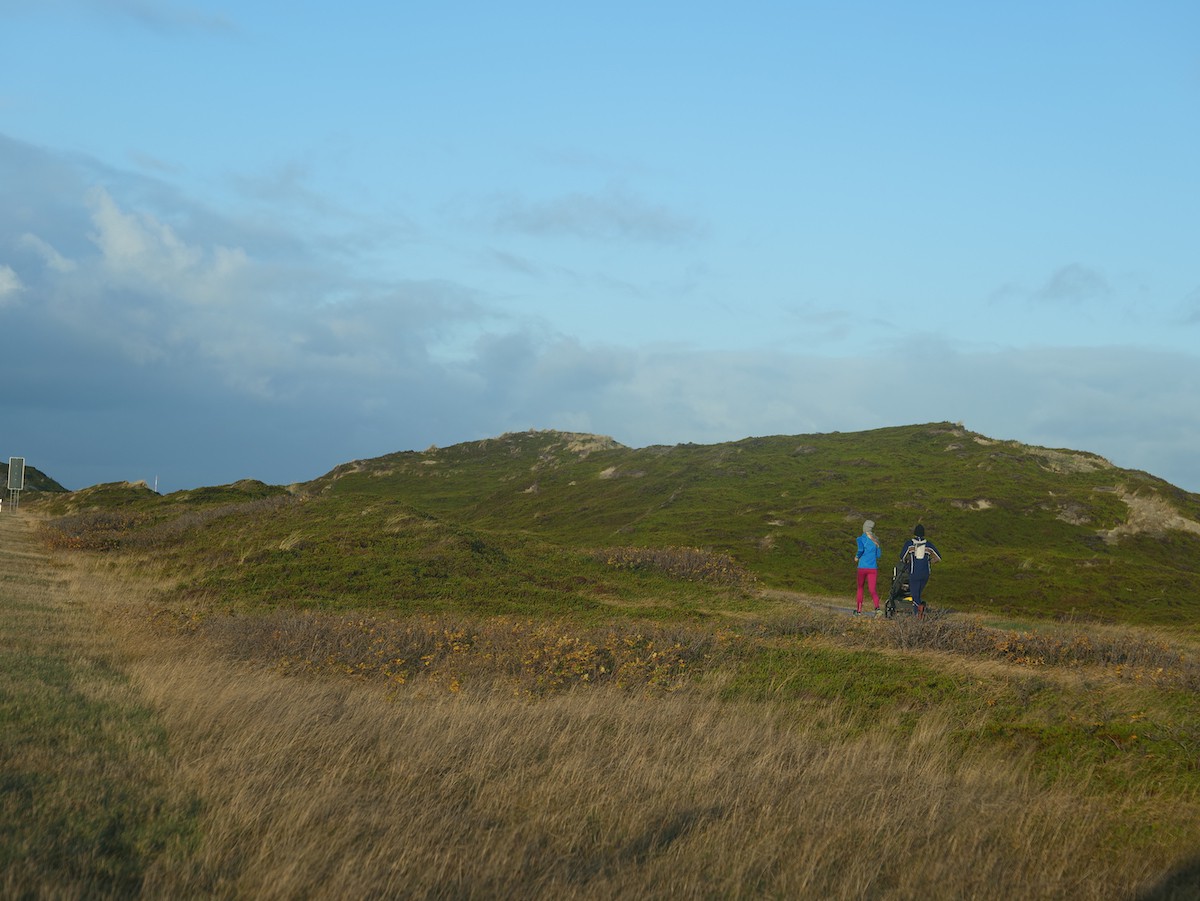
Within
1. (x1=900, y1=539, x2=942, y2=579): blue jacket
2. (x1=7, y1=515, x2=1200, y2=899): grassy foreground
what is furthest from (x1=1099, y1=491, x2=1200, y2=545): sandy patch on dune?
(x1=7, y1=515, x2=1200, y2=899): grassy foreground

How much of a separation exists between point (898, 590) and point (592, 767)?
1621 cm

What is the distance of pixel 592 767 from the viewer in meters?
8.79

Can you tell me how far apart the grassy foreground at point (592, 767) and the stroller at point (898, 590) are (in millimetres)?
5341

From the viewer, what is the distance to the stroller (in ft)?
74.2

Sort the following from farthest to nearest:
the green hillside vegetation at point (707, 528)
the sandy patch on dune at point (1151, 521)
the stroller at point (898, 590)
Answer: the sandy patch on dune at point (1151, 521), the green hillside vegetation at point (707, 528), the stroller at point (898, 590)

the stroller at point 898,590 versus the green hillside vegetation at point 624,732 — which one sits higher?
the stroller at point 898,590

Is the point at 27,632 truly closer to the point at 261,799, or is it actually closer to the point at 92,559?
the point at 261,799

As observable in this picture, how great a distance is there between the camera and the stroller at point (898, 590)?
22609 millimetres

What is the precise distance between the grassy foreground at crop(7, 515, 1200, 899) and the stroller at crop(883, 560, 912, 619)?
534 centimetres

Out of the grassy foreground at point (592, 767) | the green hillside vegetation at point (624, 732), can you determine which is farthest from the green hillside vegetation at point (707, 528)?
the grassy foreground at point (592, 767)

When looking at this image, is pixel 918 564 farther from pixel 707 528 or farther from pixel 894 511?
pixel 894 511

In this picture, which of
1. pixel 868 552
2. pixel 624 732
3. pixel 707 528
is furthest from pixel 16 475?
pixel 624 732

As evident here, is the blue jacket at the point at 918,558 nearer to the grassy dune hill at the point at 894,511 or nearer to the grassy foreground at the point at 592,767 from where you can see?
the grassy foreground at the point at 592,767

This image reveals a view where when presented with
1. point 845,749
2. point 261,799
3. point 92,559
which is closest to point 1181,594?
point 845,749
